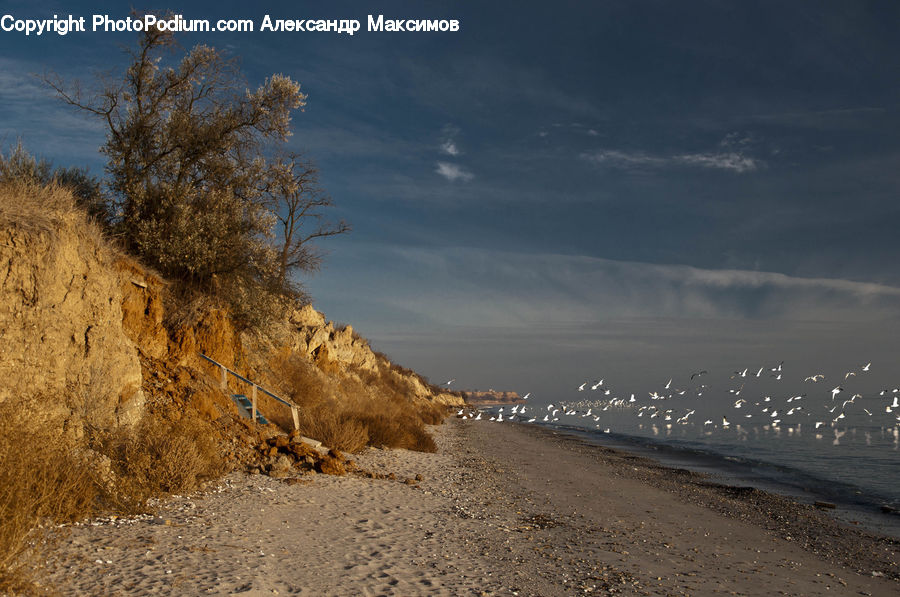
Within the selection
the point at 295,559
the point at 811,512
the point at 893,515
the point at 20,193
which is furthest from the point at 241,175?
the point at 893,515

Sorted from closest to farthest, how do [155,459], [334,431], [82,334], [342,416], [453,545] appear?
[453,545], [155,459], [82,334], [334,431], [342,416]

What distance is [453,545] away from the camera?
7.55 m

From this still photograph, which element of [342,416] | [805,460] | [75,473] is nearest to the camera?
[75,473]

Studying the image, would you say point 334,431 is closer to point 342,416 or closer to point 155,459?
point 342,416

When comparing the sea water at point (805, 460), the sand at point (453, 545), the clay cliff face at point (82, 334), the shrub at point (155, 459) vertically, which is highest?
the clay cliff face at point (82, 334)

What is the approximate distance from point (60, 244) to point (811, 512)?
56.1 ft

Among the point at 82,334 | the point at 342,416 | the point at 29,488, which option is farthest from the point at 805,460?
the point at 29,488

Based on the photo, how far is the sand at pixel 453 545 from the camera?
18.4 feet

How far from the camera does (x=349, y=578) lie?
5883 millimetres

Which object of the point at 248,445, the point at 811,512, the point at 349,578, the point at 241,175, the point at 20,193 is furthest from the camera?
the point at 241,175

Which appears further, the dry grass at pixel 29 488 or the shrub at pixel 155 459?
the shrub at pixel 155 459

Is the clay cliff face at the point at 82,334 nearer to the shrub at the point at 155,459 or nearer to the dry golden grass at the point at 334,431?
the shrub at the point at 155,459

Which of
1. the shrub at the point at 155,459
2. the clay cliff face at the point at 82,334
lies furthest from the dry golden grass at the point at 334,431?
the shrub at the point at 155,459

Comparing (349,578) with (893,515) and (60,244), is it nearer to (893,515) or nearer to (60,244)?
(60,244)
